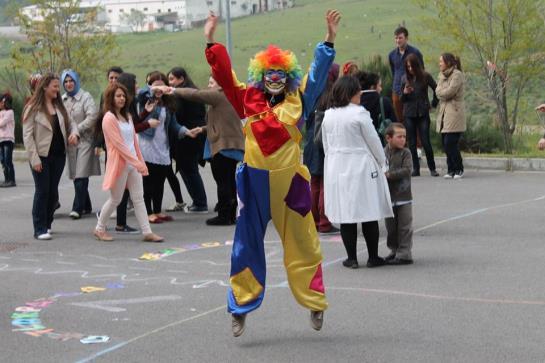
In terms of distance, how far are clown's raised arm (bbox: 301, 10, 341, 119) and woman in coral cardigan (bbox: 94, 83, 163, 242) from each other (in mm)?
4231

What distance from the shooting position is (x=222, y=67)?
7961 millimetres

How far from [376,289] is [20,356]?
10.1 feet

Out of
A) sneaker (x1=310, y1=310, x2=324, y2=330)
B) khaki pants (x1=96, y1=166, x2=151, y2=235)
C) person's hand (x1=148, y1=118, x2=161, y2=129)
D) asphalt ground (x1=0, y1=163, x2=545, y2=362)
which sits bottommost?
asphalt ground (x1=0, y1=163, x2=545, y2=362)

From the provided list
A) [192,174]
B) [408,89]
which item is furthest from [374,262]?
[408,89]

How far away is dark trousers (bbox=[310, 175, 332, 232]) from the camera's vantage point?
1212cm

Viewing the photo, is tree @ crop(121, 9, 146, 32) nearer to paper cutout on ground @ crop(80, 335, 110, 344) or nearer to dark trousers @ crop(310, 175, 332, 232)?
dark trousers @ crop(310, 175, 332, 232)

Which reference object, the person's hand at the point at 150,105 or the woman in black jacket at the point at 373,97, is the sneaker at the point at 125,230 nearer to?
the person's hand at the point at 150,105

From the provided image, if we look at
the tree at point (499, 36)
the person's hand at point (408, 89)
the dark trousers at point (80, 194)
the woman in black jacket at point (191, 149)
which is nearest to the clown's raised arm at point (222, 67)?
the woman in black jacket at point (191, 149)

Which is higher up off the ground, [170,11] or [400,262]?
[170,11]

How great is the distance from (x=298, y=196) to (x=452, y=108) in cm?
927

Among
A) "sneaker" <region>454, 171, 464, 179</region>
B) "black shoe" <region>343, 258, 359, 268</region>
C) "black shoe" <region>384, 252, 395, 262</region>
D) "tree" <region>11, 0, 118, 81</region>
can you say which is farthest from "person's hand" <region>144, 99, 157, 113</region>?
"tree" <region>11, 0, 118, 81</region>

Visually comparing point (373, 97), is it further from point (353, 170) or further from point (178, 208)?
point (178, 208)

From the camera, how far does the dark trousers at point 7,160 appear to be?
17953 millimetres

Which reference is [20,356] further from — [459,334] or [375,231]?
[375,231]
